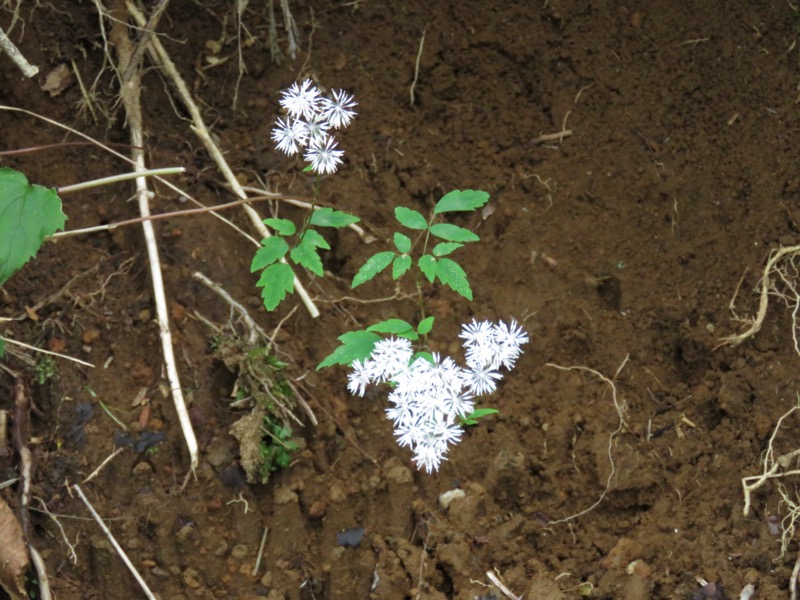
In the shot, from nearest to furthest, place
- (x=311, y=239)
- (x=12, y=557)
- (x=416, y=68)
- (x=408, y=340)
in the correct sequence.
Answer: (x=408, y=340) < (x=311, y=239) < (x=12, y=557) < (x=416, y=68)

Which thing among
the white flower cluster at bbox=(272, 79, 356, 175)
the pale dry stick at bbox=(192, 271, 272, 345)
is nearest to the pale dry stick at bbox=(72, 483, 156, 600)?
the pale dry stick at bbox=(192, 271, 272, 345)

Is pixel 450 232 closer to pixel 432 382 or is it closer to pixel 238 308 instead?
pixel 432 382

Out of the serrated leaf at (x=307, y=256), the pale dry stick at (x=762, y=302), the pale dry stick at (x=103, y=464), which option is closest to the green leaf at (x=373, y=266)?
the serrated leaf at (x=307, y=256)

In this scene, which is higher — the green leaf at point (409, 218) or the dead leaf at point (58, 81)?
the dead leaf at point (58, 81)

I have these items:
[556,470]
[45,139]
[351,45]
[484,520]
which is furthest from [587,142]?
[45,139]

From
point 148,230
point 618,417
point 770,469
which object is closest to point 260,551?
point 148,230

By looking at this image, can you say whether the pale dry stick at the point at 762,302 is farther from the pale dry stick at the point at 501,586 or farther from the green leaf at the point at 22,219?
the green leaf at the point at 22,219
